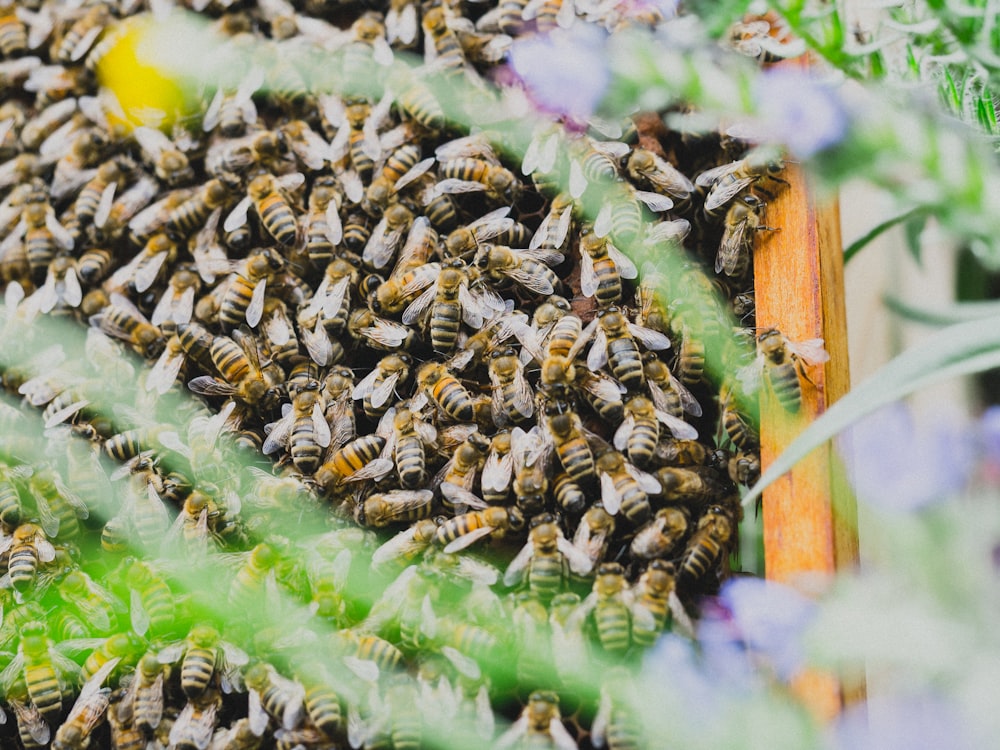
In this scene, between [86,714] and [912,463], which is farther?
[86,714]

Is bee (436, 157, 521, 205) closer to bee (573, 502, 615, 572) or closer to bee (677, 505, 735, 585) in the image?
bee (573, 502, 615, 572)

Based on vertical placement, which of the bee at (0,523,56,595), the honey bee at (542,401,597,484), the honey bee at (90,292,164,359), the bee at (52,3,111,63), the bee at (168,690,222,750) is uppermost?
the bee at (52,3,111,63)

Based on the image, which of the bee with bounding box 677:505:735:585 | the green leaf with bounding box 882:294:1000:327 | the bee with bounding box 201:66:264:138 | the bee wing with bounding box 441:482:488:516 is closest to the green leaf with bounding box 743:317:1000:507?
the green leaf with bounding box 882:294:1000:327

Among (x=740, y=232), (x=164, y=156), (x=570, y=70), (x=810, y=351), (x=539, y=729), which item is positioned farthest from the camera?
(x=164, y=156)

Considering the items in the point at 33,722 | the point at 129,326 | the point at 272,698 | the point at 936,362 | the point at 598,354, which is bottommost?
the point at 33,722

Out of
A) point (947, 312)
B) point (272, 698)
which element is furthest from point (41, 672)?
point (947, 312)

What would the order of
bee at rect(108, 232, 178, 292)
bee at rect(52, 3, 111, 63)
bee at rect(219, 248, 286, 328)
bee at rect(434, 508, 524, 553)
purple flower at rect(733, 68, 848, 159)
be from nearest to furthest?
purple flower at rect(733, 68, 848, 159)
bee at rect(434, 508, 524, 553)
bee at rect(219, 248, 286, 328)
bee at rect(108, 232, 178, 292)
bee at rect(52, 3, 111, 63)

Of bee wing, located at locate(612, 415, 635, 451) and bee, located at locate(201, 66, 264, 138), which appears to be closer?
bee wing, located at locate(612, 415, 635, 451)

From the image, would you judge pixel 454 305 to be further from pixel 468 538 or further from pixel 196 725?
pixel 196 725
